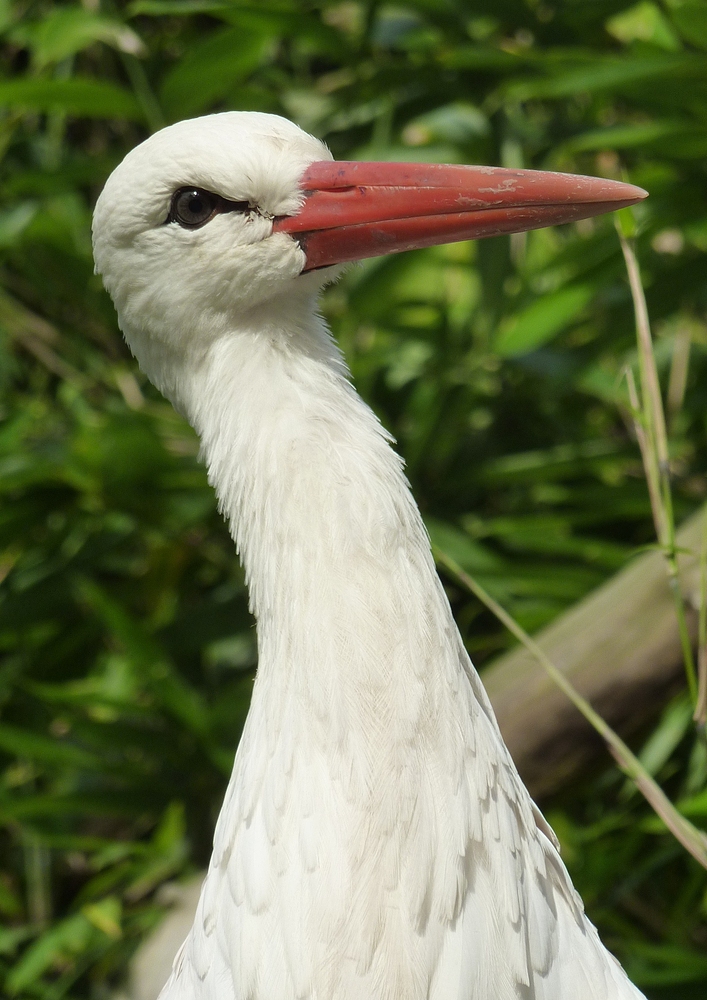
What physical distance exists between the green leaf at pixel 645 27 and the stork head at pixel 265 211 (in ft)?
3.80

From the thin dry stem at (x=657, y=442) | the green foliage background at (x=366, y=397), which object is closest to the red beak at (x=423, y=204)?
the thin dry stem at (x=657, y=442)

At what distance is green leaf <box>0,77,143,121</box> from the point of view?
2.16m

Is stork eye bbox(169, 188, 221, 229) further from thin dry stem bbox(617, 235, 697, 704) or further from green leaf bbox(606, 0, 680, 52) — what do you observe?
green leaf bbox(606, 0, 680, 52)

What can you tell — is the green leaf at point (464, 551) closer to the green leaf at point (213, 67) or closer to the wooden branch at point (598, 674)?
the wooden branch at point (598, 674)

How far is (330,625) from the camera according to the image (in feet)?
3.88

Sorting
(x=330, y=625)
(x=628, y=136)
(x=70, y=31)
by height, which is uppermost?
(x=70, y=31)

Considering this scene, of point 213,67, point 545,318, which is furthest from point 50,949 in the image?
point 213,67

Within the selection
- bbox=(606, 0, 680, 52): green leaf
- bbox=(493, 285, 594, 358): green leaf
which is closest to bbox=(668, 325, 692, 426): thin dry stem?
bbox=(493, 285, 594, 358): green leaf

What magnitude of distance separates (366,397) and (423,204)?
1437 mm

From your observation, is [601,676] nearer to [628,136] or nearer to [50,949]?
[628,136]

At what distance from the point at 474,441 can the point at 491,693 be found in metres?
0.84

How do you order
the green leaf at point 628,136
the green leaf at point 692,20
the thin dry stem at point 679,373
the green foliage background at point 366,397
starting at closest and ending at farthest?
the green leaf at point 692,20, the green leaf at point 628,136, the green foliage background at point 366,397, the thin dry stem at point 679,373

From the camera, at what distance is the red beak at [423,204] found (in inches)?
46.2

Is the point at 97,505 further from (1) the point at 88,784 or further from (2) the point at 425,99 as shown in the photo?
(2) the point at 425,99
